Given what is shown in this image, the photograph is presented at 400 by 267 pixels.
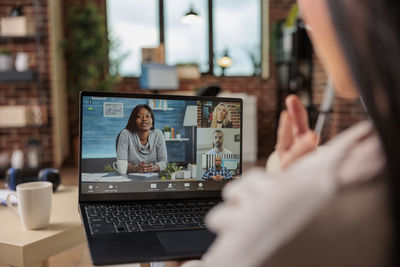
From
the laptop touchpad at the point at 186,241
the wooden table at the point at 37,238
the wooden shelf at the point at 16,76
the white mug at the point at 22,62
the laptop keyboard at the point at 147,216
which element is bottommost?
the wooden table at the point at 37,238

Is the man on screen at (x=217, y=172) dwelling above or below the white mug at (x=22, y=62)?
below

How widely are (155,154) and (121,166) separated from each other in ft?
0.31

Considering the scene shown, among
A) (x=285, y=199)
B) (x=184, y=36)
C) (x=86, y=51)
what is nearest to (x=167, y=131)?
(x=285, y=199)

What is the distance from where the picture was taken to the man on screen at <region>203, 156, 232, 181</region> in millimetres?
1137

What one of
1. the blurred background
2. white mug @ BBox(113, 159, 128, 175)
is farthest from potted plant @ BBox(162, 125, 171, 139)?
the blurred background

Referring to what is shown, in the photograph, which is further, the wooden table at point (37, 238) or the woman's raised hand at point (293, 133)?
the wooden table at point (37, 238)

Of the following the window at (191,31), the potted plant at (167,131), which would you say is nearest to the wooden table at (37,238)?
the potted plant at (167,131)

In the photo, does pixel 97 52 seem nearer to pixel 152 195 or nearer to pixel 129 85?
pixel 129 85

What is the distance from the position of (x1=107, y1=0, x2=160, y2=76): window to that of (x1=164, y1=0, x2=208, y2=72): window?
19 centimetres

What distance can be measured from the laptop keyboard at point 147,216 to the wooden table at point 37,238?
124mm

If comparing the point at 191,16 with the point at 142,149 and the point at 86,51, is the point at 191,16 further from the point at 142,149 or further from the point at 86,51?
the point at 142,149

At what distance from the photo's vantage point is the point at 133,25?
6.08 meters

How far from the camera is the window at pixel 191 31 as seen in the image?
603 cm

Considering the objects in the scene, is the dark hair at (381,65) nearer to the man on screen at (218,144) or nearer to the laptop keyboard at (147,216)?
the laptop keyboard at (147,216)
